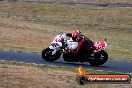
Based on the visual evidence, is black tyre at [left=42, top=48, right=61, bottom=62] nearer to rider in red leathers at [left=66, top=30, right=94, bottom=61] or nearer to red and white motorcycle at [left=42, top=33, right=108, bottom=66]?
red and white motorcycle at [left=42, top=33, right=108, bottom=66]

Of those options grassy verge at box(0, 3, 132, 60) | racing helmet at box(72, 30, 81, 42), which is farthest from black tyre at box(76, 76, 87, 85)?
grassy verge at box(0, 3, 132, 60)

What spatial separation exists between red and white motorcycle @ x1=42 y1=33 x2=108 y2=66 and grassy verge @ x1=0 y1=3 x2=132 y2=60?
171 inches

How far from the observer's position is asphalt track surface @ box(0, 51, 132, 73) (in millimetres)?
23234

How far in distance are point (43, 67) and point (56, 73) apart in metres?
1.52

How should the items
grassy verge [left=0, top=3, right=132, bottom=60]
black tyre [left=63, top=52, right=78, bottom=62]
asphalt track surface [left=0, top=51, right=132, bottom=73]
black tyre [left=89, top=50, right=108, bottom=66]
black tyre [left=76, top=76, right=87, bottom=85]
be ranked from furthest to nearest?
grassy verge [left=0, top=3, right=132, bottom=60], black tyre [left=63, top=52, right=78, bottom=62], black tyre [left=89, top=50, right=108, bottom=66], asphalt track surface [left=0, top=51, right=132, bottom=73], black tyre [left=76, top=76, right=87, bottom=85]

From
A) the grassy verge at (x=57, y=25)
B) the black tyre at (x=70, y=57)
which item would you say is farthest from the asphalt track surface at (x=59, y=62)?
the grassy verge at (x=57, y=25)

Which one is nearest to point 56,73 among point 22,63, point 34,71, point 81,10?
point 34,71

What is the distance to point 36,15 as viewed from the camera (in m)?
50.6

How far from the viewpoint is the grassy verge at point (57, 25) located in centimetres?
3256

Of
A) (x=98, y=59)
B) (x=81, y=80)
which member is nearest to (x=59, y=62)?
(x=98, y=59)

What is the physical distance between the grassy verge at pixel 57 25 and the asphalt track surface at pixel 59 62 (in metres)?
2.48

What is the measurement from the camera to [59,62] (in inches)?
944

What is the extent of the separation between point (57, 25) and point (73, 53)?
70.4 ft

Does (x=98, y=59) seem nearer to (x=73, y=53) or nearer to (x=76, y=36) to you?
(x=73, y=53)
